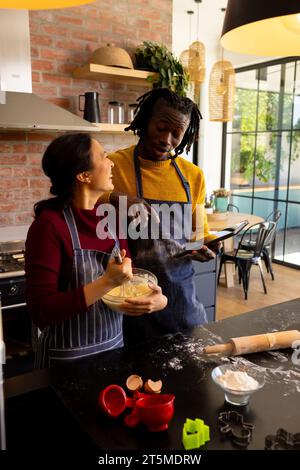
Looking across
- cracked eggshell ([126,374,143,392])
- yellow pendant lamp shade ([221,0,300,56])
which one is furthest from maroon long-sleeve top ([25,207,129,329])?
yellow pendant lamp shade ([221,0,300,56])

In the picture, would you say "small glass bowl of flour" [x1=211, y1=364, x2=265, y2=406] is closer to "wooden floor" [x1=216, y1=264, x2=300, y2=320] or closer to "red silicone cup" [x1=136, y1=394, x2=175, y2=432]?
"red silicone cup" [x1=136, y1=394, x2=175, y2=432]

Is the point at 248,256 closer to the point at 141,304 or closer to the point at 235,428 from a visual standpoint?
the point at 141,304

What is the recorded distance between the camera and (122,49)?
323cm

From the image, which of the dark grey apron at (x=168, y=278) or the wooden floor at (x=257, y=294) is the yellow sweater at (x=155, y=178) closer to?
the dark grey apron at (x=168, y=278)

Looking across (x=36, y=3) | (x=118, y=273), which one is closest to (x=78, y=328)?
A: (x=118, y=273)

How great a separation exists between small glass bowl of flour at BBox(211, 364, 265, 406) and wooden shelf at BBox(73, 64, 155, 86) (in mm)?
2510

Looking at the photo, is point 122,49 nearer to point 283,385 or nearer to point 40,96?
point 40,96

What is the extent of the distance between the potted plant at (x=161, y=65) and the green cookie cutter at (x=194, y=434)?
2853mm

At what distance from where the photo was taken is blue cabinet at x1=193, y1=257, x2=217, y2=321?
10.9 feet

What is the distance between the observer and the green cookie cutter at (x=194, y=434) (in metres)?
0.85

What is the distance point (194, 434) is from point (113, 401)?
21cm

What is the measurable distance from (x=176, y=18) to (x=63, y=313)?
5163mm

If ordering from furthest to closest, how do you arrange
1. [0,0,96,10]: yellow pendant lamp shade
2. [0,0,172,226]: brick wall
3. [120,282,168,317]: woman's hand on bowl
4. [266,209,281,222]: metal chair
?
[266,209,281,222]: metal chair
[0,0,172,226]: brick wall
[120,282,168,317]: woman's hand on bowl
[0,0,96,10]: yellow pendant lamp shade
